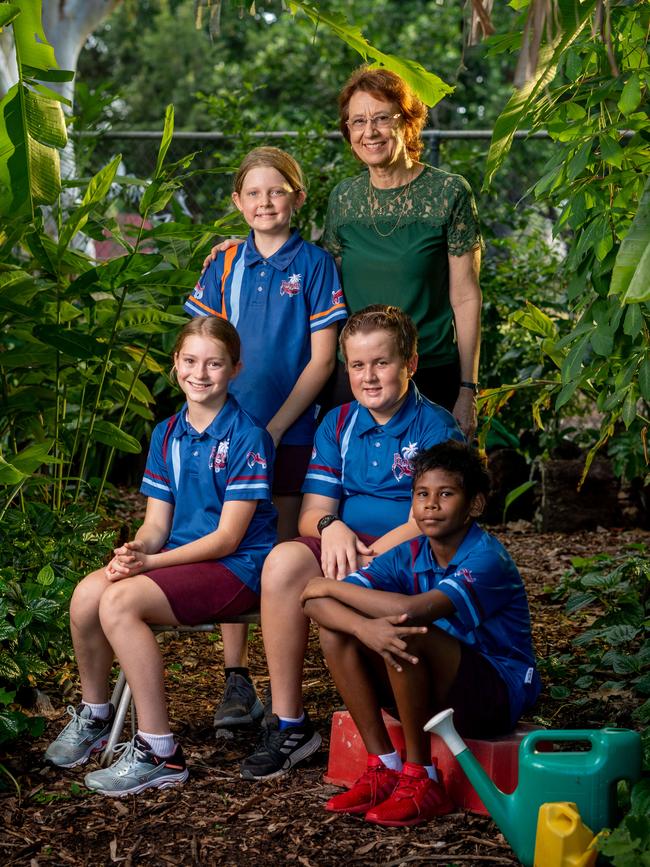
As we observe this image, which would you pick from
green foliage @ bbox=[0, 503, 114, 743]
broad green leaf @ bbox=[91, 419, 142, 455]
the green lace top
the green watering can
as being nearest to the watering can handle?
the green watering can

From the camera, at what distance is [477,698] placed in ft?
8.75

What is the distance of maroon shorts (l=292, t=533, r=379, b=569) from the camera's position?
3.03 m

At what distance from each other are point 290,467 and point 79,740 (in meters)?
1.00

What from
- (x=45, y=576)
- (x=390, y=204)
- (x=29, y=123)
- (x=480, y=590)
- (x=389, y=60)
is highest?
(x=389, y=60)

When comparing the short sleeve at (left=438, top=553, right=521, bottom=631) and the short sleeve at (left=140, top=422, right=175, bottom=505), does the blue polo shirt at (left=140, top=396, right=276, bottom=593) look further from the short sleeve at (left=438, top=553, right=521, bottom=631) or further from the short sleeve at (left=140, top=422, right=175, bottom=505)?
the short sleeve at (left=438, top=553, right=521, bottom=631)

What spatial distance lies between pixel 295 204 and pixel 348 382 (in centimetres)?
57

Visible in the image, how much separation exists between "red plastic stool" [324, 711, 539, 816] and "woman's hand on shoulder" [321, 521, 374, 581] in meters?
0.38

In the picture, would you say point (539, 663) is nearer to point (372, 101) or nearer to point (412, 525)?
point (412, 525)

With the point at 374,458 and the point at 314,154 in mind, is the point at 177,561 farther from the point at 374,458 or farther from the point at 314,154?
the point at 314,154

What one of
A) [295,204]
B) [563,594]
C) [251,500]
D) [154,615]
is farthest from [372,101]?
[563,594]

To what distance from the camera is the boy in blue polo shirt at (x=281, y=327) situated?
A: 3.35 m

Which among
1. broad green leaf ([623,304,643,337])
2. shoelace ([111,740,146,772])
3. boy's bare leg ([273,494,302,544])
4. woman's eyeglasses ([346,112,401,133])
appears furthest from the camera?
boy's bare leg ([273,494,302,544])

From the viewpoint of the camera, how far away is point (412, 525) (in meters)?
3.00

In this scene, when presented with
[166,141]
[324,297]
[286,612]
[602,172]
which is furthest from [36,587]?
[602,172]
